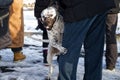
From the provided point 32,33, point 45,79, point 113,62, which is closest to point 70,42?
point 45,79

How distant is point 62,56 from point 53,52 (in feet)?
0.60

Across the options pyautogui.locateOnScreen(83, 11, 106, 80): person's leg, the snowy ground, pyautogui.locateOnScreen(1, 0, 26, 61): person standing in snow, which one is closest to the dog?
pyautogui.locateOnScreen(83, 11, 106, 80): person's leg

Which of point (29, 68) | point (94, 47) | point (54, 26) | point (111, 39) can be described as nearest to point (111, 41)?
point (111, 39)

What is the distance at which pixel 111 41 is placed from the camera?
237 inches

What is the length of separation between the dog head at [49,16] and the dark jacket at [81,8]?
0.10 m

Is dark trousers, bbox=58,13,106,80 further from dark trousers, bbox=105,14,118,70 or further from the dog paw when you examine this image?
dark trousers, bbox=105,14,118,70

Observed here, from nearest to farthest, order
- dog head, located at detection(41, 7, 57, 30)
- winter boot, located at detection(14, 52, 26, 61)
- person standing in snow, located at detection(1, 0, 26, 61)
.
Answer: dog head, located at detection(41, 7, 57, 30) → person standing in snow, located at detection(1, 0, 26, 61) → winter boot, located at detection(14, 52, 26, 61)

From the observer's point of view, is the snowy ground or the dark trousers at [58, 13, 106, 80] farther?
the snowy ground

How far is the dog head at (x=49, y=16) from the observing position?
151 inches

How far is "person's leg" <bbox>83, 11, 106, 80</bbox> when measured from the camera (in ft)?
13.6

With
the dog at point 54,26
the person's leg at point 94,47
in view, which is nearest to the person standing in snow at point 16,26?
the person's leg at point 94,47

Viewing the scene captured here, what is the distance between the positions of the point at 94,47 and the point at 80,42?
32cm

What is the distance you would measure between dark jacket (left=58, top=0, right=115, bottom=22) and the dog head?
0.10m

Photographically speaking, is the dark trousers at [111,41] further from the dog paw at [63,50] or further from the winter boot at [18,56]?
the dog paw at [63,50]
